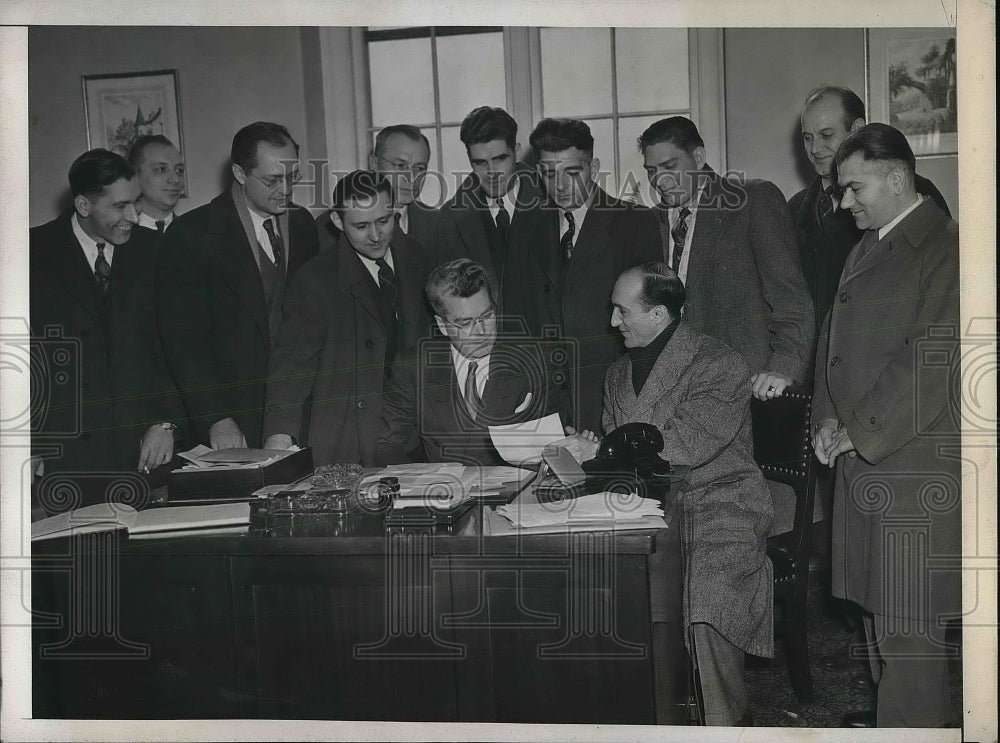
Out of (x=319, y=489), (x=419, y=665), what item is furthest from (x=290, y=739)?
(x=319, y=489)

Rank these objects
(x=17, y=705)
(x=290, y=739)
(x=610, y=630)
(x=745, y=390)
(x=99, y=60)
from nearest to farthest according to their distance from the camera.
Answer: (x=610, y=630), (x=290, y=739), (x=17, y=705), (x=745, y=390), (x=99, y=60)

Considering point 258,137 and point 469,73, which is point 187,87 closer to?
point 258,137

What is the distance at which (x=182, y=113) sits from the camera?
11.2 ft

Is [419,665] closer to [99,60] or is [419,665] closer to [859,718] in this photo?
[859,718]

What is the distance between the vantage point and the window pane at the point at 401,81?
327 centimetres

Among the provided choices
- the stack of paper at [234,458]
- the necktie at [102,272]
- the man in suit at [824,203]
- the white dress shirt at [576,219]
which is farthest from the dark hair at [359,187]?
the man in suit at [824,203]

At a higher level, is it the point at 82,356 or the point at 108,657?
the point at 82,356

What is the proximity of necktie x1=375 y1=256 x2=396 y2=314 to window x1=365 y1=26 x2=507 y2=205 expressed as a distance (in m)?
0.31

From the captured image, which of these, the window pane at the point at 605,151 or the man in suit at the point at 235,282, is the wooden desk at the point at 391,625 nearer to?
the man in suit at the point at 235,282

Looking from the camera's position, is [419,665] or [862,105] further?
[862,105]

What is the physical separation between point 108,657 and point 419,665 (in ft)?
3.05

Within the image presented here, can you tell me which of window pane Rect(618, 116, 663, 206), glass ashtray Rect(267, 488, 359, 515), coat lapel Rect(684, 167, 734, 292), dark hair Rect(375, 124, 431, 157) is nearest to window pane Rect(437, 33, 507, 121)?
dark hair Rect(375, 124, 431, 157)

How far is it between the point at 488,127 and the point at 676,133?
0.68m

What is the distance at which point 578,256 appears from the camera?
3375mm
